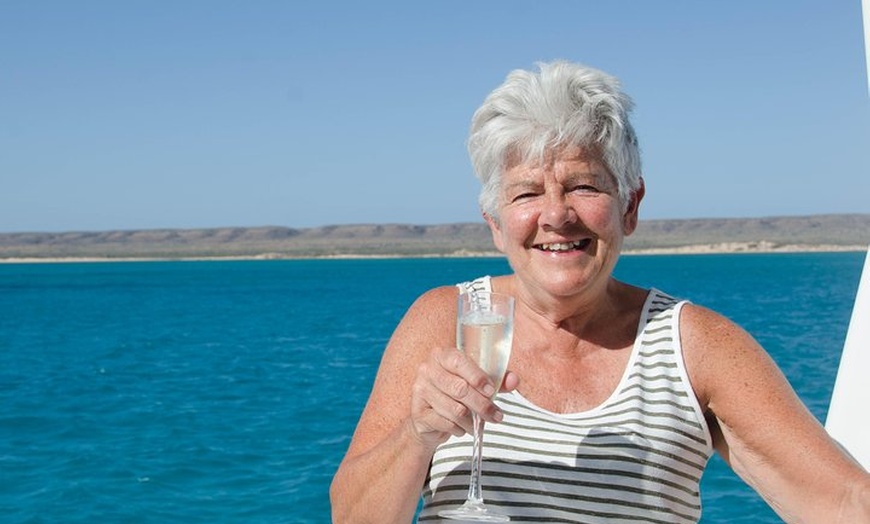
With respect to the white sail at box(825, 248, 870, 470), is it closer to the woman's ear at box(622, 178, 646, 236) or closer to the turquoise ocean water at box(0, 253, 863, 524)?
the woman's ear at box(622, 178, 646, 236)

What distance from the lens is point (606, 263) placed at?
95.1 inches

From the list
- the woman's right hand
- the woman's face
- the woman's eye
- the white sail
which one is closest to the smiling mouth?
the woman's face

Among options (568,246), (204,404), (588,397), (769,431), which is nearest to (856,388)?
(769,431)

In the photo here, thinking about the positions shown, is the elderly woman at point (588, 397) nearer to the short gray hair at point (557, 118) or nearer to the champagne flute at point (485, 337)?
the short gray hair at point (557, 118)

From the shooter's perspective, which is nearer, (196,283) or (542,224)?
(542,224)

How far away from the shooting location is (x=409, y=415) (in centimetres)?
225

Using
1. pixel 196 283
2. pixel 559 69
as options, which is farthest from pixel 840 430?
pixel 196 283

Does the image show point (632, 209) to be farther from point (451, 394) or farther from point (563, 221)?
point (451, 394)

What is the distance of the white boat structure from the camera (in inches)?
105

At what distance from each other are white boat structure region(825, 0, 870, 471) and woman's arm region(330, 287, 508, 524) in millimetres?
1025

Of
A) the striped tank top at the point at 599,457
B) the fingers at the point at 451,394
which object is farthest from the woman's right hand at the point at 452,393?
the striped tank top at the point at 599,457

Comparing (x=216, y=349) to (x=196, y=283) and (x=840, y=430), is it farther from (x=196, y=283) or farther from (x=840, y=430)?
(x=196, y=283)

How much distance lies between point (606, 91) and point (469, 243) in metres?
171

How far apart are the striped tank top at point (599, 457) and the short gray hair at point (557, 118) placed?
18.3 inches
